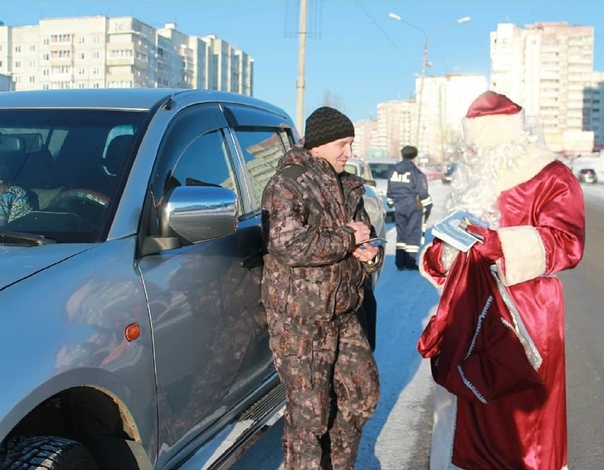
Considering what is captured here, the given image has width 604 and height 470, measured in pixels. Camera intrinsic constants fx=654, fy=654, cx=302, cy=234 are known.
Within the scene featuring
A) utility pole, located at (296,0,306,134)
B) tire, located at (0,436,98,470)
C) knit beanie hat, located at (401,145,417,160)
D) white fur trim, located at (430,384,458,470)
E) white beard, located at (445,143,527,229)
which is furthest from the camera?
utility pole, located at (296,0,306,134)

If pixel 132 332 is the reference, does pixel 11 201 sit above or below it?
above

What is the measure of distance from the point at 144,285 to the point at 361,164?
536 inches

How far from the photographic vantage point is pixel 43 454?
1.83 m

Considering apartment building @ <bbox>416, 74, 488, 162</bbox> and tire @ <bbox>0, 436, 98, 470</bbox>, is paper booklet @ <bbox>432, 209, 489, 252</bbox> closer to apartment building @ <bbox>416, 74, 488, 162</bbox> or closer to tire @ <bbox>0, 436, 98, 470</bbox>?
tire @ <bbox>0, 436, 98, 470</bbox>

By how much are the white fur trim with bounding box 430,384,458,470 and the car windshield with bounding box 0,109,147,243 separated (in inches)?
68.0

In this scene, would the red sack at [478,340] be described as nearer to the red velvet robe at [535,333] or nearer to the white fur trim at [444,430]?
the red velvet robe at [535,333]

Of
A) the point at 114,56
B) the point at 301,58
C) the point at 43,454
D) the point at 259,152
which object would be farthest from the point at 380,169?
the point at 114,56

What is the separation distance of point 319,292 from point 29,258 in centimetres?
121

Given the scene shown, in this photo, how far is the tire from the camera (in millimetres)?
1774

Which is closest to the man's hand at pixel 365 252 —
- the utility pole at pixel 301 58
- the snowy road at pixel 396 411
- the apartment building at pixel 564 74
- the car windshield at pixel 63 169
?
the car windshield at pixel 63 169

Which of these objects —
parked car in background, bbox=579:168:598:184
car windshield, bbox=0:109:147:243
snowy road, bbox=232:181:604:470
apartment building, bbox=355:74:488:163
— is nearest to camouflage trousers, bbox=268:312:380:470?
snowy road, bbox=232:181:604:470

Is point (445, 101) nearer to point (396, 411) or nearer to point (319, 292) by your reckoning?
point (396, 411)

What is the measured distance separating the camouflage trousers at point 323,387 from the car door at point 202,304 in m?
0.20

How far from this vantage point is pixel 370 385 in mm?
3012
